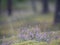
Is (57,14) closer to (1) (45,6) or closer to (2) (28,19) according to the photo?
(1) (45,6)

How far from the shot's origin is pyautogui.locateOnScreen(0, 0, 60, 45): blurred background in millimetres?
2230

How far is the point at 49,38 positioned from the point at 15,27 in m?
0.52

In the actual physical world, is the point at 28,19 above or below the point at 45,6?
below

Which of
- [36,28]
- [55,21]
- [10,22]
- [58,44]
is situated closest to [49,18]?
[55,21]

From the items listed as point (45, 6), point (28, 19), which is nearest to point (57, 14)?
point (45, 6)

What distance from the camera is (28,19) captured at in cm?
237

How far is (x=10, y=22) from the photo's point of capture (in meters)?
2.36

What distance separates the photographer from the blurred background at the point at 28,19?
7.32 ft

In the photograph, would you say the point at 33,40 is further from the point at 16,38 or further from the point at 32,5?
the point at 32,5

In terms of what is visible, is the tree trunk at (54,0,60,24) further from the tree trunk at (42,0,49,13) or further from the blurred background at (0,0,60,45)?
the tree trunk at (42,0,49,13)

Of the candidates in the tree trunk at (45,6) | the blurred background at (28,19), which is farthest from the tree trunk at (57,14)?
the tree trunk at (45,6)

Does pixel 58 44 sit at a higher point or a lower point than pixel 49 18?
lower

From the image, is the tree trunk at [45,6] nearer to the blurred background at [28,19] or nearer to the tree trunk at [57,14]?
the blurred background at [28,19]

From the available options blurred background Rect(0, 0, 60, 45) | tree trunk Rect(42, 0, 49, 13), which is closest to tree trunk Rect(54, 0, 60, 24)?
blurred background Rect(0, 0, 60, 45)
